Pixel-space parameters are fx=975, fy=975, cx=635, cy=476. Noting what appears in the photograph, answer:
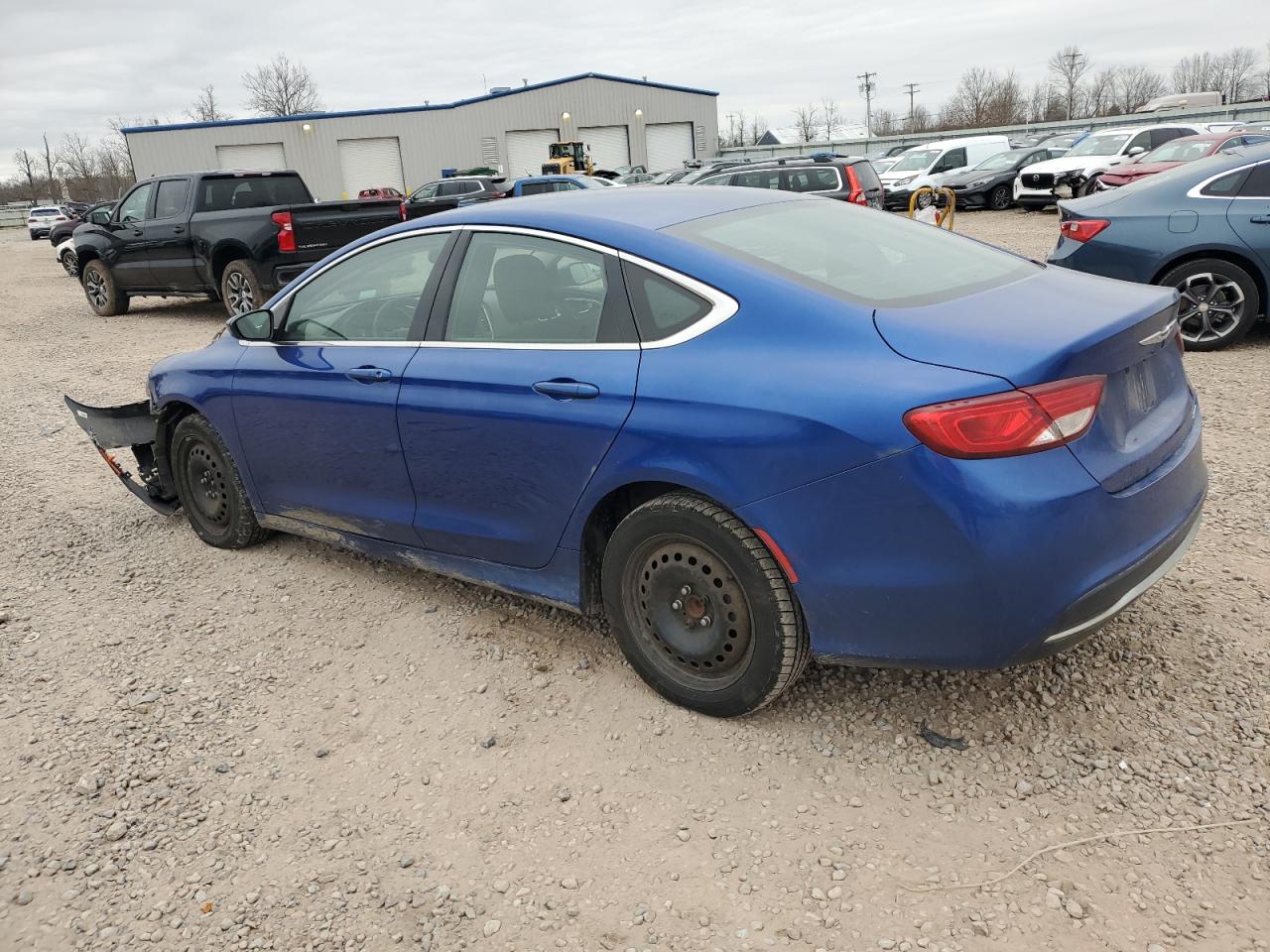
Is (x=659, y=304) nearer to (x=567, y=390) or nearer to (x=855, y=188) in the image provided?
(x=567, y=390)

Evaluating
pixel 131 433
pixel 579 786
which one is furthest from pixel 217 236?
pixel 579 786

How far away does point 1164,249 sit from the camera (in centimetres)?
723

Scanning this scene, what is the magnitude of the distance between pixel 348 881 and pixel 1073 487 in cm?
215

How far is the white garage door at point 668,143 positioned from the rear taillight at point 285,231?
41860 millimetres

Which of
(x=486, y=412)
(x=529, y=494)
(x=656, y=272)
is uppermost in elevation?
(x=656, y=272)

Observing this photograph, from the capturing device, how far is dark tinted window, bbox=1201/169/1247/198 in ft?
23.7

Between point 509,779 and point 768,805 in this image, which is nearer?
point 768,805

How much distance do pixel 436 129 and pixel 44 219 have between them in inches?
746

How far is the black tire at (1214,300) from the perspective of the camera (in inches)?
281

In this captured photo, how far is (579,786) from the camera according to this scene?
291cm

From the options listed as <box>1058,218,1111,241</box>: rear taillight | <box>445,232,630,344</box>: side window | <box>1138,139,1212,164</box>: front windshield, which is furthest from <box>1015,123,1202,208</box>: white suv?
<box>445,232,630,344</box>: side window

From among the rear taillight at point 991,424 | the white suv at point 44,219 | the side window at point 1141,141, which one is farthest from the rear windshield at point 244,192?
the white suv at point 44,219

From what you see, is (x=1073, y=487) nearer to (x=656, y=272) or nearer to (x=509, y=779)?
(x=656, y=272)

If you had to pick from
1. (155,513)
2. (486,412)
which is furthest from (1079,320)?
(155,513)
